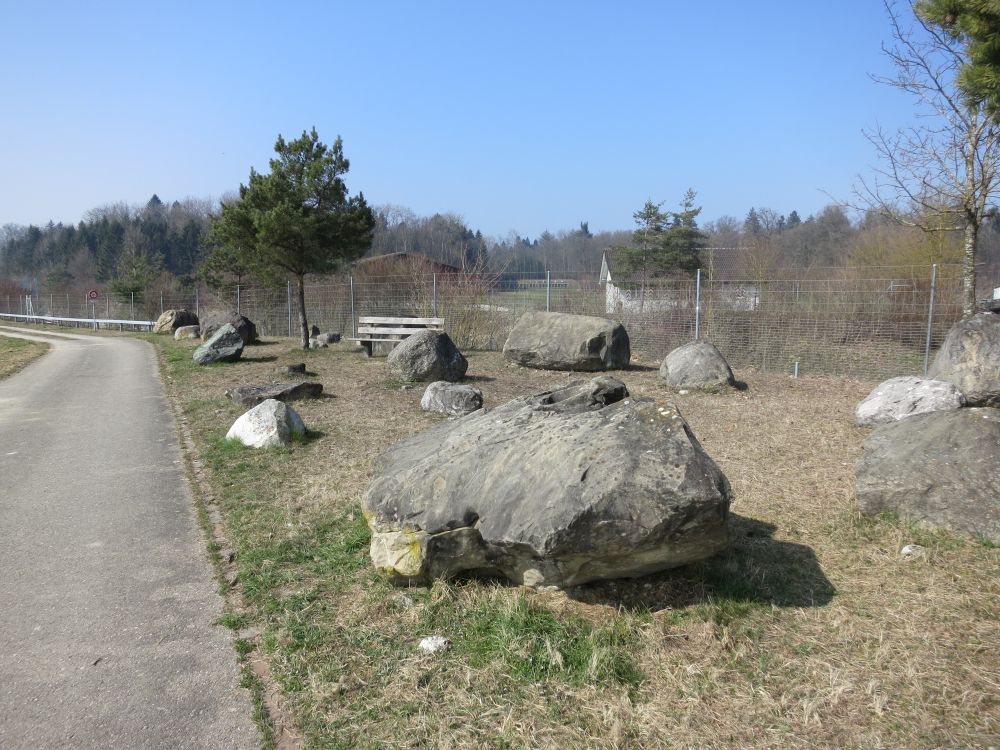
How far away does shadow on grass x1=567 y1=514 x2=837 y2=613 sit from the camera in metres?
3.84

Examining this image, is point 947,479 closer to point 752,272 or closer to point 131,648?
point 131,648

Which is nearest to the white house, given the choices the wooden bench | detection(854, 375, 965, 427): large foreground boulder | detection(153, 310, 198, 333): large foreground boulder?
the wooden bench

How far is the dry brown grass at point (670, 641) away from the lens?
→ 9.35 ft

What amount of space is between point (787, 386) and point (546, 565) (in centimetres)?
904

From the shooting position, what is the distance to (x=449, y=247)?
53.6m

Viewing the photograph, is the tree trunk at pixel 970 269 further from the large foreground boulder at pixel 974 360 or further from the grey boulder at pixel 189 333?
the grey boulder at pixel 189 333

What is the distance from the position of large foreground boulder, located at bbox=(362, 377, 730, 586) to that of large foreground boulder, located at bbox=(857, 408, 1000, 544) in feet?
6.38

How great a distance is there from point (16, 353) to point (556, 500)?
21301 mm

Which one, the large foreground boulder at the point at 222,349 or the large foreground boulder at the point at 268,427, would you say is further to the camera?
the large foreground boulder at the point at 222,349

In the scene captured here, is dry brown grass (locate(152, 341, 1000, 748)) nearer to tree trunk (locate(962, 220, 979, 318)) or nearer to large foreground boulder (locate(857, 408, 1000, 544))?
large foreground boulder (locate(857, 408, 1000, 544))

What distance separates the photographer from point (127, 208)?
91438mm

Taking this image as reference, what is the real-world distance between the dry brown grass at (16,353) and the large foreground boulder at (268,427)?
9952 millimetres

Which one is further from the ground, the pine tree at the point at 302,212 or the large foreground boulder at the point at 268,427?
the pine tree at the point at 302,212

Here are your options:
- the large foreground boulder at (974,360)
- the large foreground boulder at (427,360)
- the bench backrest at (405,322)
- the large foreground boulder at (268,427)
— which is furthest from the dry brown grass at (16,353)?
the large foreground boulder at (974,360)
